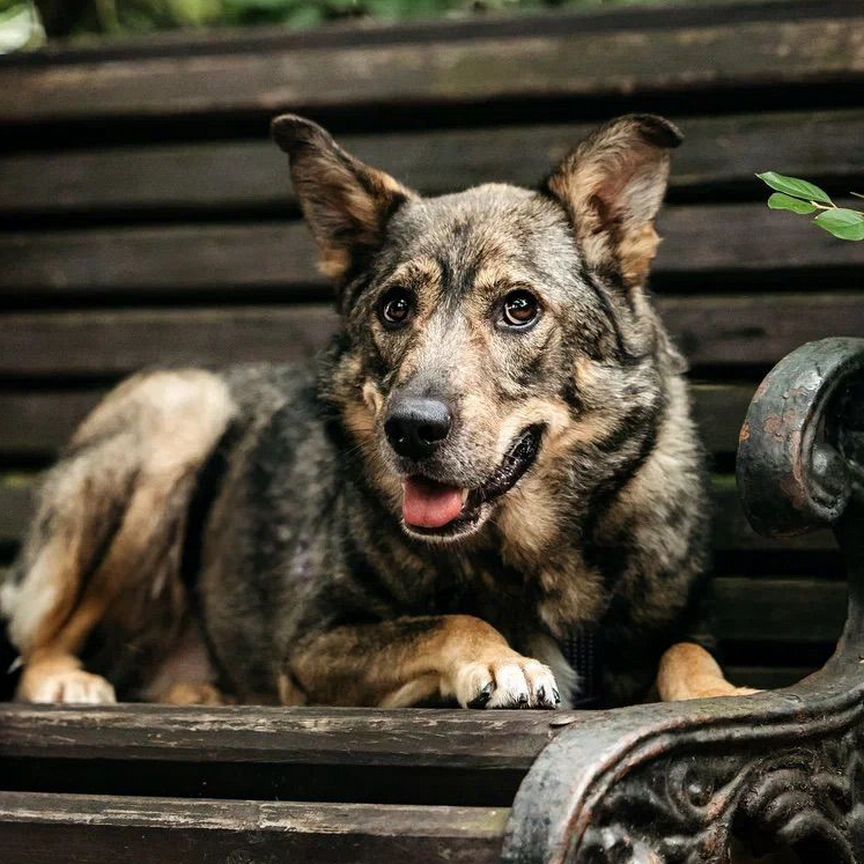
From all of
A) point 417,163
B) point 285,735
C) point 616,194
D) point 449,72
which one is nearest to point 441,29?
point 449,72

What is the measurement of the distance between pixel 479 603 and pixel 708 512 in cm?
64

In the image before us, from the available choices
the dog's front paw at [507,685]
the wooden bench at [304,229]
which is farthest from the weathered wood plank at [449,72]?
the dog's front paw at [507,685]

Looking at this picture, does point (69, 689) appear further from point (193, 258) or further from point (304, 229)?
point (304, 229)

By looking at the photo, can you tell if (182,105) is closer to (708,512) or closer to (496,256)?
(496,256)

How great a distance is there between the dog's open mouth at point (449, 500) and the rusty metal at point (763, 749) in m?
0.71

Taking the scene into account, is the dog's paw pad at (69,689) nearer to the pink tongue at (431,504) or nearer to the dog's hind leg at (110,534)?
the dog's hind leg at (110,534)

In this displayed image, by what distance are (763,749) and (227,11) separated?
13.8 feet

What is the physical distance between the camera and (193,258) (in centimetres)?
418

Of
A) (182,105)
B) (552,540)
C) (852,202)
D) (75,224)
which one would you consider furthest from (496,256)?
(75,224)

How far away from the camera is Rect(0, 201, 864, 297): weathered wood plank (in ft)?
12.5

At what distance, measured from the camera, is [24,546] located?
395 cm

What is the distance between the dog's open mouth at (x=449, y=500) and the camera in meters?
2.94

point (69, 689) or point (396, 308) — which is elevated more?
point (396, 308)

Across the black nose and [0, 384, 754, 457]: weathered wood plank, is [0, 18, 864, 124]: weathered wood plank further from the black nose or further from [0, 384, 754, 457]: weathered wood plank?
the black nose
